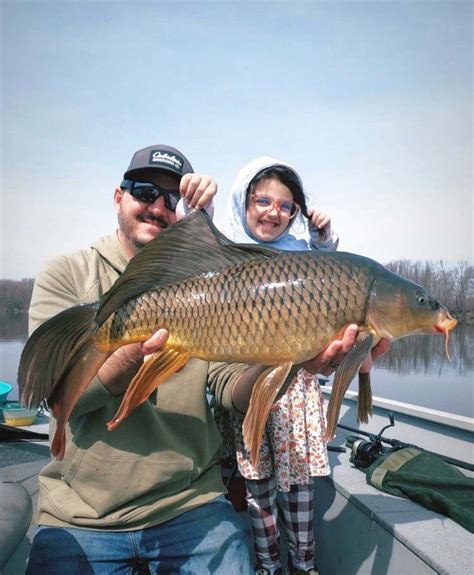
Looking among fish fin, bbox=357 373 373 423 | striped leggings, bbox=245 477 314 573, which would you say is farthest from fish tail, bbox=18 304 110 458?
striped leggings, bbox=245 477 314 573

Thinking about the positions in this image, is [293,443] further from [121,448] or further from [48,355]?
[48,355]

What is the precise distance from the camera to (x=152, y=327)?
1.73 meters

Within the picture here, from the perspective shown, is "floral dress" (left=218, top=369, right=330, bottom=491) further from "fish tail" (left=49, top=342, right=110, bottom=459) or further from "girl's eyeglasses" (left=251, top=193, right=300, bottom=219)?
"fish tail" (left=49, top=342, right=110, bottom=459)

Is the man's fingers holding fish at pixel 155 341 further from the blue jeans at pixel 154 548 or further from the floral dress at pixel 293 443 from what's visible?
the floral dress at pixel 293 443

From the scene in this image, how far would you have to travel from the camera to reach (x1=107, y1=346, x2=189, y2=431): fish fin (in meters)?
1.64

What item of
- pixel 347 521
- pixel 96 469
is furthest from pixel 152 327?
pixel 347 521

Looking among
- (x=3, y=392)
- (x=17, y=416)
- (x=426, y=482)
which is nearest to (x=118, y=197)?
(x=426, y=482)

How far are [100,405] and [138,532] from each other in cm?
60

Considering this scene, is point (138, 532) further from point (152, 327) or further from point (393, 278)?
point (393, 278)

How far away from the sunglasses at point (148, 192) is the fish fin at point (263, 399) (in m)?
1.20

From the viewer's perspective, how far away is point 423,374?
17.3 meters

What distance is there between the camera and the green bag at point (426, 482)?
2.37m

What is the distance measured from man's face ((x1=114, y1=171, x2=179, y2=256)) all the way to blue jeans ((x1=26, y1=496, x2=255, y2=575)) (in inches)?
53.3

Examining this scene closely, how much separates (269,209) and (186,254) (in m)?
1.21
